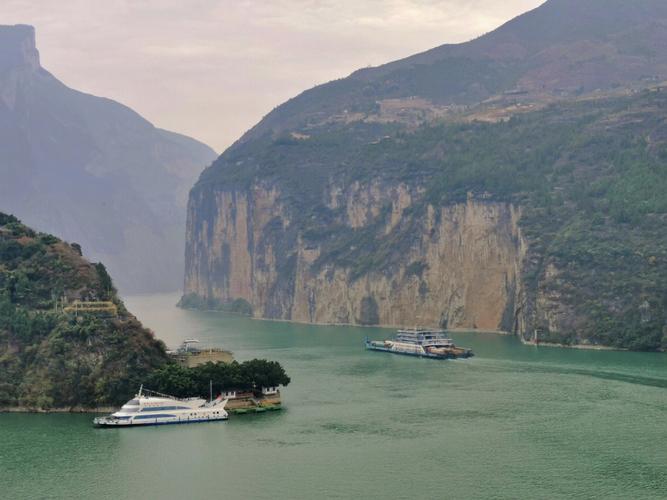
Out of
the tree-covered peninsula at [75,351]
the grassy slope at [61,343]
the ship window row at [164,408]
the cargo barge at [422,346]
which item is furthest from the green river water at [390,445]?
the cargo barge at [422,346]

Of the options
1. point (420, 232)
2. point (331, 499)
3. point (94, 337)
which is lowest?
point (331, 499)

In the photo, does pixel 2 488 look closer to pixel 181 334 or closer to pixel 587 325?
pixel 587 325

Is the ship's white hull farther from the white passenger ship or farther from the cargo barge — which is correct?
the cargo barge

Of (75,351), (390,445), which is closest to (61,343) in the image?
(75,351)

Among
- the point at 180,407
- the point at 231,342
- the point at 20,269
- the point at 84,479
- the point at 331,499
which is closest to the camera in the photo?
the point at 331,499

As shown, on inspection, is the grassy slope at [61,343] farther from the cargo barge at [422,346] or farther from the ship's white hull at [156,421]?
the cargo barge at [422,346]

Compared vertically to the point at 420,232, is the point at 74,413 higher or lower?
lower

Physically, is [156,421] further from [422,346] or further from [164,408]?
[422,346]

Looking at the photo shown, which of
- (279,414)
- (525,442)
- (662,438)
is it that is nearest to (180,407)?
(279,414)
